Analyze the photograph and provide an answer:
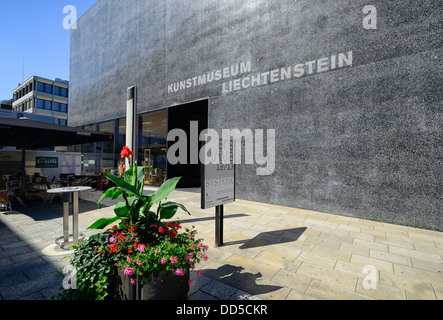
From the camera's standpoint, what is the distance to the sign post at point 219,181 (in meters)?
3.95

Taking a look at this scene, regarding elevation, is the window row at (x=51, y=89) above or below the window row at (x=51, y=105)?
above

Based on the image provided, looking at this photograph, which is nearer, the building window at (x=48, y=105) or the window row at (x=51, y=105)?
the window row at (x=51, y=105)

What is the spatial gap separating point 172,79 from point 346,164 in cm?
942

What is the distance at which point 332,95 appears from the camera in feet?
23.6

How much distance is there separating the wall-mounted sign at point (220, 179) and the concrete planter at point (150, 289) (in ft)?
5.40

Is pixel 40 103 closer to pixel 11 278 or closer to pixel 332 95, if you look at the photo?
pixel 11 278

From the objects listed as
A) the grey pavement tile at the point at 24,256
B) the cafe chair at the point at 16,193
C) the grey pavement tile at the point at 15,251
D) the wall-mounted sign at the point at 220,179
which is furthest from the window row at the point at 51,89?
the wall-mounted sign at the point at 220,179

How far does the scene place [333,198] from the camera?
23.5 feet

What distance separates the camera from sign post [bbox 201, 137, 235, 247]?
3951 millimetres

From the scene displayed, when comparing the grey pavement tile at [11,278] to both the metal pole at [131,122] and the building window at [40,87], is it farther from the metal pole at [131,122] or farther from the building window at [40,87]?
the building window at [40,87]

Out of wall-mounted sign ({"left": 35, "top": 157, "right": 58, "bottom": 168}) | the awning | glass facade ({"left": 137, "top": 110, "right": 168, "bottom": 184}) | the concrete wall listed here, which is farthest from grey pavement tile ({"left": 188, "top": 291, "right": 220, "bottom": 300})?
wall-mounted sign ({"left": 35, "top": 157, "right": 58, "bottom": 168})
